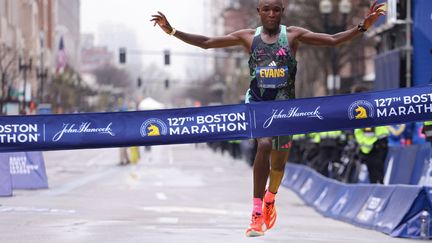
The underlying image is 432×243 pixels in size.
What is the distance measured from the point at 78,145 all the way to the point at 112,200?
909 centimetres

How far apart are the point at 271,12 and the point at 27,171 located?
14828 millimetres

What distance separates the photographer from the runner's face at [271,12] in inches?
387

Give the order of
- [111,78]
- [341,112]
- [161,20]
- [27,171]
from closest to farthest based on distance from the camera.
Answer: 1. [161,20]
2. [341,112]
3. [27,171]
4. [111,78]

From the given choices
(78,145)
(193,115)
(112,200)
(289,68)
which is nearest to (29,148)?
(78,145)

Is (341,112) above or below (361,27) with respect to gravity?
below

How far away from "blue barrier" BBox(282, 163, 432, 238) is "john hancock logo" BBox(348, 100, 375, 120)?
9.16ft

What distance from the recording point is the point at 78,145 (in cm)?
1052

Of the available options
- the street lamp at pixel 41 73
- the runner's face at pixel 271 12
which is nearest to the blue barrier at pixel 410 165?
the runner's face at pixel 271 12

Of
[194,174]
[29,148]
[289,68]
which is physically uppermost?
[289,68]

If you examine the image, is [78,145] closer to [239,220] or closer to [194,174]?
[239,220]

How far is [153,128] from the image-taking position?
1054 centimetres

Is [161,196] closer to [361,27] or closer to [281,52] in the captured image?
[281,52]

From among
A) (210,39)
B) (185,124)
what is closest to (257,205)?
(185,124)

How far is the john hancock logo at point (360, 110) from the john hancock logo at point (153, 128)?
177 centimetres
